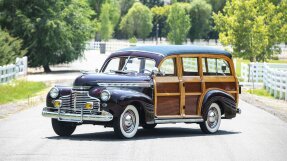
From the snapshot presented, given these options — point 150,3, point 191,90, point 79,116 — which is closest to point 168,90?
point 191,90

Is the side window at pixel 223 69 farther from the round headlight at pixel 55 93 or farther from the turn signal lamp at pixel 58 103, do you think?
the turn signal lamp at pixel 58 103

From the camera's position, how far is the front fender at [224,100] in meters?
17.8

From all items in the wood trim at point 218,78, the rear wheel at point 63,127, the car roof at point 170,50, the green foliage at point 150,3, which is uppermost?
the green foliage at point 150,3

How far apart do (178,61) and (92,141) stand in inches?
111

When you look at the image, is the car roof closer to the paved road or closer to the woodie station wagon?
the woodie station wagon

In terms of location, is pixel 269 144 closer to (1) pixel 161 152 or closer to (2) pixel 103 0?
(1) pixel 161 152

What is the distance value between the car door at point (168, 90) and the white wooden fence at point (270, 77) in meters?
17.2

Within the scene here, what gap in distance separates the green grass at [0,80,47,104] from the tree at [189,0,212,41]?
110784mm

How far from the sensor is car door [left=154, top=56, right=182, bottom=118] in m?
16.8

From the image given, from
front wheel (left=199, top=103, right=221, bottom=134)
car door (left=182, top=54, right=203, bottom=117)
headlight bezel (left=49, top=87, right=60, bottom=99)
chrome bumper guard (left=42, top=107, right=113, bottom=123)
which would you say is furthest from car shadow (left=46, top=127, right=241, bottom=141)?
headlight bezel (left=49, top=87, right=60, bottom=99)

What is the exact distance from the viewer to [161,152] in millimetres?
14125

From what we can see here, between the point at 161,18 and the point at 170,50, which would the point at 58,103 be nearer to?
the point at 170,50

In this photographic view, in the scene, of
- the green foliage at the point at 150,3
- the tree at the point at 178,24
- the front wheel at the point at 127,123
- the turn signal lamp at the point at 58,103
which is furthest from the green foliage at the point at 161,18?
the front wheel at the point at 127,123

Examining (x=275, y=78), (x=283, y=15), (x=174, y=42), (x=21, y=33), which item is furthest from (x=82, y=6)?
(x=174, y=42)
